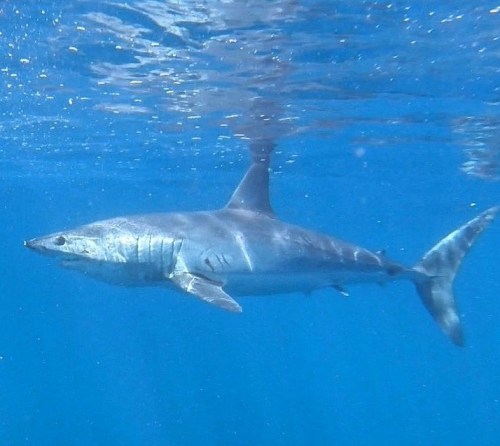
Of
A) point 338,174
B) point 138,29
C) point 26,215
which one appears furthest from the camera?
point 26,215

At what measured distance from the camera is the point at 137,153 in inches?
A: 1052

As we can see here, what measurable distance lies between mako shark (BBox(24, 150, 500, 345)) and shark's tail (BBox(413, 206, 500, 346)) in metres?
0.02

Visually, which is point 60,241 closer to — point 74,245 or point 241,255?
point 74,245

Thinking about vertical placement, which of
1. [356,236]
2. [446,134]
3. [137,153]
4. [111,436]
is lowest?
[111,436]

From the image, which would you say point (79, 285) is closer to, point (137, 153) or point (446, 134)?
point (137, 153)

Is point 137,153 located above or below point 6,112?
below

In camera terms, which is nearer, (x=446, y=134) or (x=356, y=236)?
(x=446, y=134)

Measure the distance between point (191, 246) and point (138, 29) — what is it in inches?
230

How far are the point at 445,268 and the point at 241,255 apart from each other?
15.9 ft

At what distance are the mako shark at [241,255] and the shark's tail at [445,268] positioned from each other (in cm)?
2

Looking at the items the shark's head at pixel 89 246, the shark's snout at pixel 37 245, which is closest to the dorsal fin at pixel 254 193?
the shark's head at pixel 89 246

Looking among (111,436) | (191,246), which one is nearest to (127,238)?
(191,246)

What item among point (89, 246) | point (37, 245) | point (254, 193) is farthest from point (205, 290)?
point (254, 193)

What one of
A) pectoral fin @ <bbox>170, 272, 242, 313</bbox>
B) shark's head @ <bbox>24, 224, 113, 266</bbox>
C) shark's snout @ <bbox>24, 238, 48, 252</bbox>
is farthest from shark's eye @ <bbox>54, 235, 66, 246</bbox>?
pectoral fin @ <bbox>170, 272, 242, 313</bbox>
